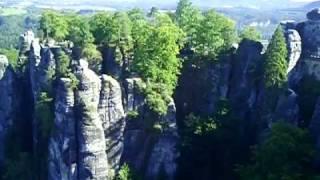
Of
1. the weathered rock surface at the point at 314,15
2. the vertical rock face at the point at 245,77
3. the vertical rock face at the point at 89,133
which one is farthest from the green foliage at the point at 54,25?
the weathered rock surface at the point at 314,15

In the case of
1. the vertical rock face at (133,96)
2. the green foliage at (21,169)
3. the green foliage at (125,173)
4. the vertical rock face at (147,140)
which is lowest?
the green foliage at (21,169)

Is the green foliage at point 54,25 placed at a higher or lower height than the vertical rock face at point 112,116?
higher

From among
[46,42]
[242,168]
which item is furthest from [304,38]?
[46,42]

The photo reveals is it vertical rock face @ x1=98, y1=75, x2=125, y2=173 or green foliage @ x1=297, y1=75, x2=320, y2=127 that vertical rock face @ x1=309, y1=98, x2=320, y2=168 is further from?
vertical rock face @ x1=98, y1=75, x2=125, y2=173

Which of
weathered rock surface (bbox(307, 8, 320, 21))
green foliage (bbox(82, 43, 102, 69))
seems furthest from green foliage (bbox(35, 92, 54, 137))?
weathered rock surface (bbox(307, 8, 320, 21))

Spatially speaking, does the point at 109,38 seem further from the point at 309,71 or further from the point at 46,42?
the point at 309,71

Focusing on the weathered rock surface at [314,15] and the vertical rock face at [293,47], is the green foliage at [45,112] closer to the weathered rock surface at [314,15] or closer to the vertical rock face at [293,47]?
the vertical rock face at [293,47]
